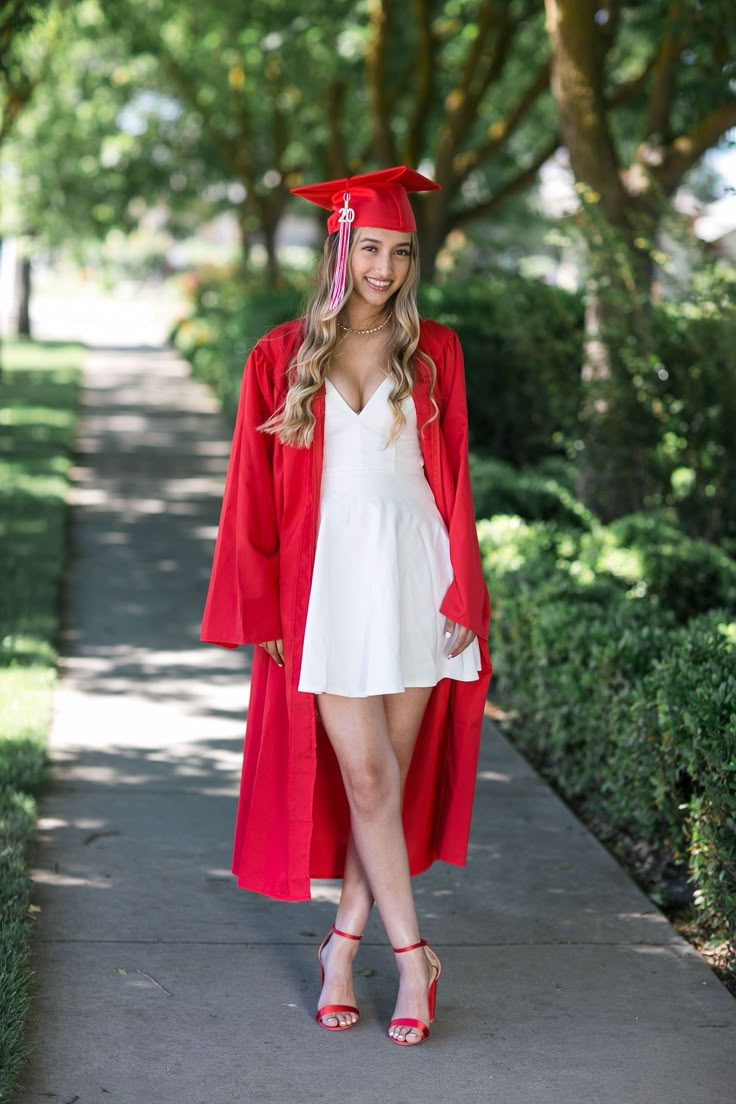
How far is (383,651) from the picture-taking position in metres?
3.39

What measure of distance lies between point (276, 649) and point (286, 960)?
3.28ft

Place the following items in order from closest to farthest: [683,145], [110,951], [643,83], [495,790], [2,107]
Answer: [110,951], [495,790], [683,145], [643,83], [2,107]

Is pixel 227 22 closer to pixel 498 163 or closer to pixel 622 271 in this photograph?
pixel 498 163

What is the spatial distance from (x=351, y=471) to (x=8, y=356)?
873 inches

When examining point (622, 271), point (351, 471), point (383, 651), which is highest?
point (622, 271)

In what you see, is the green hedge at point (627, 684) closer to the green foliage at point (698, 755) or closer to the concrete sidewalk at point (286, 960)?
the green foliage at point (698, 755)

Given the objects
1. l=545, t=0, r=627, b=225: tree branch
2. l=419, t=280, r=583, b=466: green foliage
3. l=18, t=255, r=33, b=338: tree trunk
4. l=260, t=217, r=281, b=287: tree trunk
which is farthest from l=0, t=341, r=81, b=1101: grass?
l=18, t=255, r=33, b=338: tree trunk

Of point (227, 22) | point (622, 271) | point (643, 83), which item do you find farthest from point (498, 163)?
point (622, 271)

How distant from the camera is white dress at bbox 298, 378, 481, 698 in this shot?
3400mm

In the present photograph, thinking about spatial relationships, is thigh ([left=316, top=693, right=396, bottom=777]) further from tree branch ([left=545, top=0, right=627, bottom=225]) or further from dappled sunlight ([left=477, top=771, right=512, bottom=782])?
tree branch ([left=545, top=0, right=627, bottom=225])

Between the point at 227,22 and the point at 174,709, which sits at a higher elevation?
the point at 227,22

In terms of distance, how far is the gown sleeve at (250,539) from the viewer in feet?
11.3

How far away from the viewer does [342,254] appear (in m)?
3.44

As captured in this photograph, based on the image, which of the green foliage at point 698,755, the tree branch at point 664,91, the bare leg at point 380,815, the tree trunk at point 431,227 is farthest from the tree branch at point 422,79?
the bare leg at point 380,815
